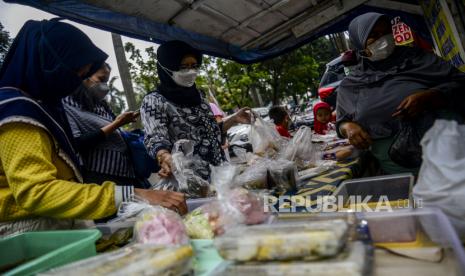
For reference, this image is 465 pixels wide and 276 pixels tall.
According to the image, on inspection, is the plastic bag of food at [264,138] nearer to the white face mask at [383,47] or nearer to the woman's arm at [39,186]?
the white face mask at [383,47]

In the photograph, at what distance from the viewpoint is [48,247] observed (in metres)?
1.10

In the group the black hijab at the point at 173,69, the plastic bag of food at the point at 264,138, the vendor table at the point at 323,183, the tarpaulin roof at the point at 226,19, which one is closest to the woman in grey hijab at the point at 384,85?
the vendor table at the point at 323,183

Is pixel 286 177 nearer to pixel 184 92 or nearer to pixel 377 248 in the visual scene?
pixel 184 92

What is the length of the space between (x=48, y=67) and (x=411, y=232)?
1.59 meters

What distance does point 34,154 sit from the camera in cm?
110

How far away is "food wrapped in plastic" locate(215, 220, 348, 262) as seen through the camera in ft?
2.26

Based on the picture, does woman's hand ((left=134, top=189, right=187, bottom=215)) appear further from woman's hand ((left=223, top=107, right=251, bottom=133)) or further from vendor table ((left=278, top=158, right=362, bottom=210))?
woman's hand ((left=223, top=107, right=251, bottom=133))

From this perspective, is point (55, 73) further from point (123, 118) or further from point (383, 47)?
point (383, 47)

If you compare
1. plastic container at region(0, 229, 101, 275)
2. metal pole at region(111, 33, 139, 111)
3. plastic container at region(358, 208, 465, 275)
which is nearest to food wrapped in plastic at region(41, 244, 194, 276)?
plastic container at region(0, 229, 101, 275)

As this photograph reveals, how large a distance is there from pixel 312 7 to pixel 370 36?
3.33 feet

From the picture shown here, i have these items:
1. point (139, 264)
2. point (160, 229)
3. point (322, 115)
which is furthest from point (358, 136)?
point (322, 115)

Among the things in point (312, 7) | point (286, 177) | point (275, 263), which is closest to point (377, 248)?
point (275, 263)

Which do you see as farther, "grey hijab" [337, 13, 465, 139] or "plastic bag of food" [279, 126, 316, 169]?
"plastic bag of food" [279, 126, 316, 169]

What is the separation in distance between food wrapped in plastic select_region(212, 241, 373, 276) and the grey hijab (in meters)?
1.45
